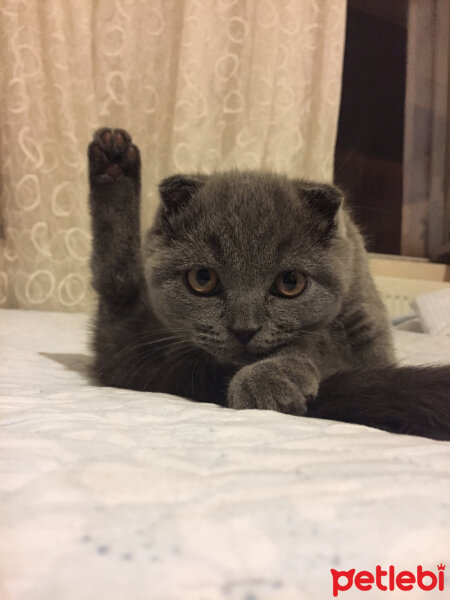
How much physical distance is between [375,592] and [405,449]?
220mm

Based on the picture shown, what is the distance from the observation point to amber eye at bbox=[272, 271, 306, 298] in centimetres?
84

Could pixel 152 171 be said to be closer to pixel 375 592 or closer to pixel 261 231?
pixel 261 231

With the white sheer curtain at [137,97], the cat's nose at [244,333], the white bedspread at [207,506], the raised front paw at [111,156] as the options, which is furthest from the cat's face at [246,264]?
the white sheer curtain at [137,97]

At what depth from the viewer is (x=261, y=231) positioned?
82 centimetres

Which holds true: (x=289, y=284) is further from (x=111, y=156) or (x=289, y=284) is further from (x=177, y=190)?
(x=111, y=156)

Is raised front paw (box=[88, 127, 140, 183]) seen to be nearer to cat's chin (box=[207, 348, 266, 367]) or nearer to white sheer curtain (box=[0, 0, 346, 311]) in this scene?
cat's chin (box=[207, 348, 266, 367])

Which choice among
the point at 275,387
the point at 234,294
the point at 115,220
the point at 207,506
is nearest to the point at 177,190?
the point at 115,220

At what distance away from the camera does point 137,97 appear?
206 centimetres

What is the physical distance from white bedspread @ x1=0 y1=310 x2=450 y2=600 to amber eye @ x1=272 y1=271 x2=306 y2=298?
315 mm

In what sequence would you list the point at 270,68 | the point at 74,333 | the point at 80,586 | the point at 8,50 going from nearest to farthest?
the point at 80,586 < the point at 74,333 < the point at 8,50 < the point at 270,68

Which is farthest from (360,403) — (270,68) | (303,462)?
(270,68)

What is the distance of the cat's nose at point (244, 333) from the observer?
2.56 feet

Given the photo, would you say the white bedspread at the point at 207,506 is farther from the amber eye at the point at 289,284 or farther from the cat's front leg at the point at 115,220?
the cat's front leg at the point at 115,220

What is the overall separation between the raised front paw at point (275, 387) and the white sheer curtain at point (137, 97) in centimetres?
149
